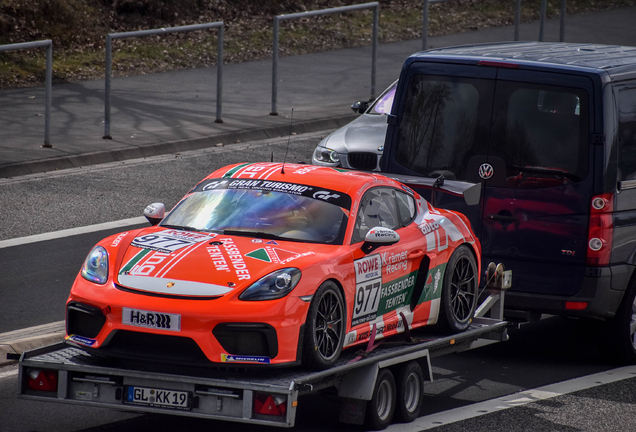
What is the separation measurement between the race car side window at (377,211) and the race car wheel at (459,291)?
2.01ft

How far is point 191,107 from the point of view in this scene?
20.0 meters

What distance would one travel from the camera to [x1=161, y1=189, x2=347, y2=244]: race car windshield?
786cm

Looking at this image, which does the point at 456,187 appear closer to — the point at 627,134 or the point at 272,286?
the point at 627,134

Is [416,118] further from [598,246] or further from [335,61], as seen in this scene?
[335,61]

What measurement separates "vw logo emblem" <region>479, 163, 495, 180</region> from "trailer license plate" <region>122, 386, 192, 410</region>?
388 centimetres

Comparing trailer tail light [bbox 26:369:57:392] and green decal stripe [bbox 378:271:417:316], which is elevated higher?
green decal stripe [bbox 378:271:417:316]

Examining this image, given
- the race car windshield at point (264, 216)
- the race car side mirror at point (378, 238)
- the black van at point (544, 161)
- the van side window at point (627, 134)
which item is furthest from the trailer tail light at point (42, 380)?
the van side window at point (627, 134)

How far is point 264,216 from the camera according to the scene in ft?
26.3

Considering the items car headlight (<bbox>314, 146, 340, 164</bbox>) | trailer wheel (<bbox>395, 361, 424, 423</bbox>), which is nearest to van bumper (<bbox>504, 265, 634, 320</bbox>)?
trailer wheel (<bbox>395, 361, 424, 423</bbox>)

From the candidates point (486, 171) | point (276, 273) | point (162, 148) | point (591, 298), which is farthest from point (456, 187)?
point (162, 148)

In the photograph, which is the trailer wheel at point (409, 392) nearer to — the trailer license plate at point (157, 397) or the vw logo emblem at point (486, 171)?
the trailer license plate at point (157, 397)

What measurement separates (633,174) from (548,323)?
7.79 ft

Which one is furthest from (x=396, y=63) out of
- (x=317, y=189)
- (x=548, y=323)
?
(x=317, y=189)

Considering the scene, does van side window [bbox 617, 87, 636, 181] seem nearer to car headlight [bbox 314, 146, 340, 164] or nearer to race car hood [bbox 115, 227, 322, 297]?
race car hood [bbox 115, 227, 322, 297]
